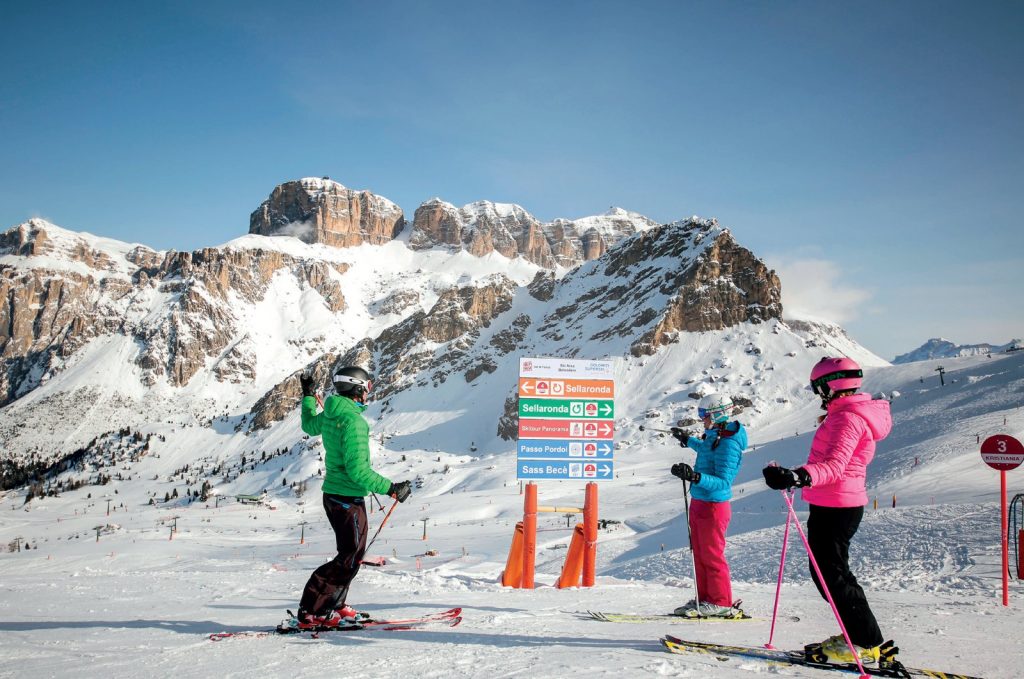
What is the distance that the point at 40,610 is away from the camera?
6973 millimetres

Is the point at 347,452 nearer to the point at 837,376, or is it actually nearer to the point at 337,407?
the point at 337,407

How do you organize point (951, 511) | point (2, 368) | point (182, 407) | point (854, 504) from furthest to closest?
point (2, 368) < point (182, 407) < point (951, 511) < point (854, 504)

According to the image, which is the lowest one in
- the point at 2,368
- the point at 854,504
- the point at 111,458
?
the point at 111,458

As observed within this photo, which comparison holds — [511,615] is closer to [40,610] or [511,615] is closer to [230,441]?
[40,610]

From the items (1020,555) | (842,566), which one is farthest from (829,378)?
(1020,555)

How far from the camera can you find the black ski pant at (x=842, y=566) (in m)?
4.43

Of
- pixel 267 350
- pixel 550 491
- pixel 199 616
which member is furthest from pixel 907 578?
pixel 267 350

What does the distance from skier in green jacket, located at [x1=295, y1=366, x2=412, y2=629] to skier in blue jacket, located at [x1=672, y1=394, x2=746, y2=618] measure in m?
3.28

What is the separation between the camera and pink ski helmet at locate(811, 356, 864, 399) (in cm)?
470

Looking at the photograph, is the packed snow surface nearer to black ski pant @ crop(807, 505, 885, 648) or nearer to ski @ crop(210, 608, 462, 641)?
ski @ crop(210, 608, 462, 641)

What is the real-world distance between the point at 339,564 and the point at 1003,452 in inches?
354

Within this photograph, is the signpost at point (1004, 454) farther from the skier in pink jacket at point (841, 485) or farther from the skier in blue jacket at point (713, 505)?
the skier in pink jacket at point (841, 485)

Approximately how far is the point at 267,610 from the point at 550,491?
41280 mm

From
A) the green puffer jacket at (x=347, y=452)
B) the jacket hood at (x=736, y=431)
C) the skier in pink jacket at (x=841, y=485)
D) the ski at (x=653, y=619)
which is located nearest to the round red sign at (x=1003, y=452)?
the jacket hood at (x=736, y=431)
